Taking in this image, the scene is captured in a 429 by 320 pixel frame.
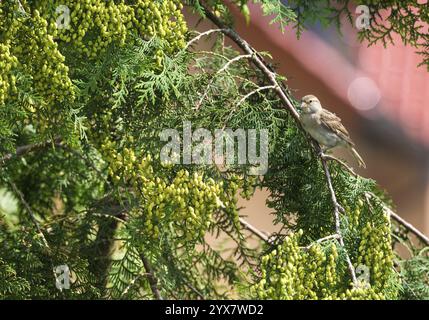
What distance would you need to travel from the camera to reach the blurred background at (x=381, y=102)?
38.1 ft

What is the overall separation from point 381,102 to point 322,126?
7.80 metres

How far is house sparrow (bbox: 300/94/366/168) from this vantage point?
3.91 meters

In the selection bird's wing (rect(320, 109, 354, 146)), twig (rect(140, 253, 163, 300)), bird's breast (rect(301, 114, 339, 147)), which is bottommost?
twig (rect(140, 253, 163, 300))

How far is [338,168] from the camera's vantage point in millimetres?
3867

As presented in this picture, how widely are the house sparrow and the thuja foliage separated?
73 millimetres

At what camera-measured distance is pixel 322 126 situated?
13.8 ft

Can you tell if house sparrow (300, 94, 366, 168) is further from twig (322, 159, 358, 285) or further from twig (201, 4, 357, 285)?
twig (322, 159, 358, 285)

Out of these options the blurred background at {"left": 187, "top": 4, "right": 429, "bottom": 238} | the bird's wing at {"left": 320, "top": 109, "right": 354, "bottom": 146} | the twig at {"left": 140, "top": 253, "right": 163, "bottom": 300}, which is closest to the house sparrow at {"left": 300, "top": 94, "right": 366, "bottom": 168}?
the bird's wing at {"left": 320, "top": 109, "right": 354, "bottom": 146}

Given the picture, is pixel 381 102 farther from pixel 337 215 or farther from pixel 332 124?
pixel 337 215

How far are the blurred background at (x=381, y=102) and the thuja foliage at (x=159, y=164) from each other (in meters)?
7.23

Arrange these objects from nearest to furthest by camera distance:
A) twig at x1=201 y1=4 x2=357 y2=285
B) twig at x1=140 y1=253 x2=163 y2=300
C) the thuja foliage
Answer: the thuja foliage
twig at x1=201 y1=4 x2=357 y2=285
twig at x1=140 y1=253 x2=163 y2=300

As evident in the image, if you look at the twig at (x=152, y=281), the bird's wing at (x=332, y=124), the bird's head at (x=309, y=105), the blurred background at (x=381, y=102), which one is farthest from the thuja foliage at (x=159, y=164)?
the blurred background at (x=381, y=102)

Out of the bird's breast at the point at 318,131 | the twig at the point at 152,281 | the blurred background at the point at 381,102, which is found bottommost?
the twig at the point at 152,281

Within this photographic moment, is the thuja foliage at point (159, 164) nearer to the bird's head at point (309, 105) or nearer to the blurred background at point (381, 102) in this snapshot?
the bird's head at point (309, 105)
